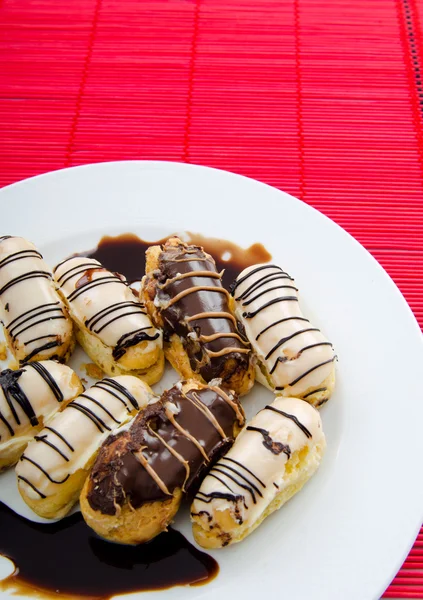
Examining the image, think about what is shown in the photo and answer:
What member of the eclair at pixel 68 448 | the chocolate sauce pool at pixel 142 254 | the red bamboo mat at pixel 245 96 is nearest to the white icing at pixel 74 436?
the eclair at pixel 68 448

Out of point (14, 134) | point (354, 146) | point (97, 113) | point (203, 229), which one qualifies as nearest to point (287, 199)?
point (203, 229)

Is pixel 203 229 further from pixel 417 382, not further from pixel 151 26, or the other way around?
pixel 151 26

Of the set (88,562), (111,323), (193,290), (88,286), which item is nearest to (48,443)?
(88,562)

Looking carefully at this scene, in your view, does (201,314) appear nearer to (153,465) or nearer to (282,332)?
(282,332)

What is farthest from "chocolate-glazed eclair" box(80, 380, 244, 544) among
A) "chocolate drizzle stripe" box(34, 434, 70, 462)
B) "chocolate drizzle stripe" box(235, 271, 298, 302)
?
"chocolate drizzle stripe" box(235, 271, 298, 302)

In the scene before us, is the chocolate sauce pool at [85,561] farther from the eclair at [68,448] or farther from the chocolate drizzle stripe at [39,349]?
the chocolate drizzle stripe at [39,349]

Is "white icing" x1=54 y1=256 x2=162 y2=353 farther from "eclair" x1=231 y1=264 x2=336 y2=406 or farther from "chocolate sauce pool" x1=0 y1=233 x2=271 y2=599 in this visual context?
"chocolate sauce pool" x1=0 y1=233 x2=271 y2=599
